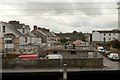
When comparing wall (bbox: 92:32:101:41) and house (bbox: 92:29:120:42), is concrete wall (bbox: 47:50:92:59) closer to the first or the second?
house (bbox: 92:29:120:42)

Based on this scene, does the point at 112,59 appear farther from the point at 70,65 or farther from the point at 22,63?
the point at 22,63

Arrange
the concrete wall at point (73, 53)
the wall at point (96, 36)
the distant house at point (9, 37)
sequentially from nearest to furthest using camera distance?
the concrete wall at point (73, 53) → the distant house at point (9, 37) → the wall at point (96, 36)

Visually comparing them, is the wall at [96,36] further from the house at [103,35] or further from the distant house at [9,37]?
the distant house at [9,37]

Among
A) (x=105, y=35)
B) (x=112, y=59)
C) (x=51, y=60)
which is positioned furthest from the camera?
(x=105, y=35)

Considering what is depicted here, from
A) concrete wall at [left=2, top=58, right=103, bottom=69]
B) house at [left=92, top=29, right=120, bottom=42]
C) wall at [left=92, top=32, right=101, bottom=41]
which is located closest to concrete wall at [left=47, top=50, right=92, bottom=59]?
concrete wall at [left=2, top=58, right=103, bottom=69]

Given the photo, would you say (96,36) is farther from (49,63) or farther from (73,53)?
(49,63)

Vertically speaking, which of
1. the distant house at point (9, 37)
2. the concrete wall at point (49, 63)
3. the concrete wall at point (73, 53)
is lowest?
the concrete wall at point (49, 63)

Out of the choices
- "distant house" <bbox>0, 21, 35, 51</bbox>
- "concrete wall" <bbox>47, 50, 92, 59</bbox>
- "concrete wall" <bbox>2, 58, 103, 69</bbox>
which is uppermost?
"distant house" <bbox>0, 21, 35, 51</bbox>

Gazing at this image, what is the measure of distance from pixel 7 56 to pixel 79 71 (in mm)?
12184

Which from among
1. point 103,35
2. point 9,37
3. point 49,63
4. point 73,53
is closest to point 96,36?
point 103,35

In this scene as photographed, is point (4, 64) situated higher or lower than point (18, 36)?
lower

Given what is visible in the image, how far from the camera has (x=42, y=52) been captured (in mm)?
36406

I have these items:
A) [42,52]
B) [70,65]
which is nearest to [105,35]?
[42,52]

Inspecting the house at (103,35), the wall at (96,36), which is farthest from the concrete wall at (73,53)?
the wall at (96,36)
